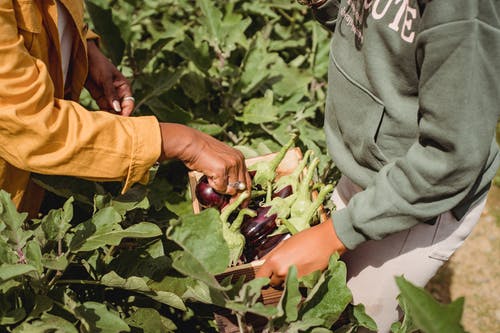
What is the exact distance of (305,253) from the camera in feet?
4.25

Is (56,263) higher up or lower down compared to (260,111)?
higher up

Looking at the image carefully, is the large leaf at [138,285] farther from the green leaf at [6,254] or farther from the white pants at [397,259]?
the white pants at [397,259]

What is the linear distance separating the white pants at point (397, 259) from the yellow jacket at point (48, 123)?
0.59m

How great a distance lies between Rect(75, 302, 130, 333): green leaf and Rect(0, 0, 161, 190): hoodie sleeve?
312 millimetres

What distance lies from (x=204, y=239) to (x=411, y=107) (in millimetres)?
507

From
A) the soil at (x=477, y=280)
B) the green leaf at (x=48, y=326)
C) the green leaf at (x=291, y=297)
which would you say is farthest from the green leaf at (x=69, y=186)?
the soil at (x=477, y=280)

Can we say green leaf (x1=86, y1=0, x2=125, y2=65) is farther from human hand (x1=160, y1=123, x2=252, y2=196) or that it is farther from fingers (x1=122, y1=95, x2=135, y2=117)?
human hand (x1=160, y1=123, x2=252, y2=196)

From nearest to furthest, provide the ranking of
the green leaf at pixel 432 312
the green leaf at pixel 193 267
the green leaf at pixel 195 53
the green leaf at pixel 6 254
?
1. the green leaf at pixel 432 312
2. the green leaf at pixel 193 267
3. the green leaf at pixel 6 254
4. the green leaf at pixel 195 53

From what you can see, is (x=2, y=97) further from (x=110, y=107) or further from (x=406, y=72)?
(x=406, y=72)

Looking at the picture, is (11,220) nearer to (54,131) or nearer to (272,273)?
(54,131)

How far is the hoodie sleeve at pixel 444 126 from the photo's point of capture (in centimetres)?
97

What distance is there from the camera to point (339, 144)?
1.50 meters

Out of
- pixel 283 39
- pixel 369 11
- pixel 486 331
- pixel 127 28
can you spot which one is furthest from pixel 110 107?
pixel 486 331

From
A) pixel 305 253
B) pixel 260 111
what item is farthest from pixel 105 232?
pixel 260 111
